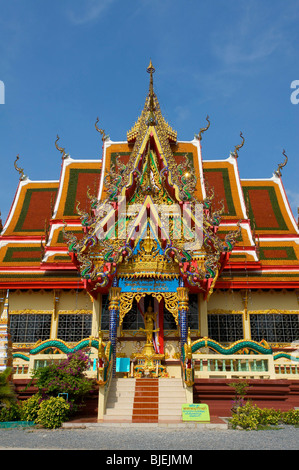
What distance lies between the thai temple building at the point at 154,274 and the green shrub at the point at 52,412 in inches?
33.6

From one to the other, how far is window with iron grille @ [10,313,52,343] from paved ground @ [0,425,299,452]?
6.61 metres

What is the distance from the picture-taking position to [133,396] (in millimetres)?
10531

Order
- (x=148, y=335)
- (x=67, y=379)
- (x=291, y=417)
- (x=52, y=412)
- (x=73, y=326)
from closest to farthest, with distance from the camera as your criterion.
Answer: (x=52, y=412) → (x=291, y=417) → (x=67, y=379) → (x=148, y=335) → (x=73, y=326)

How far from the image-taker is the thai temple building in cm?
1188

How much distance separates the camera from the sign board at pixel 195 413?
924cm

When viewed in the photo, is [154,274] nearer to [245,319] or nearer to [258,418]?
[245,319]

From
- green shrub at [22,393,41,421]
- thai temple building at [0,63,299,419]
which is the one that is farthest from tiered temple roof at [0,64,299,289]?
green shrub at [22,393,41,421]

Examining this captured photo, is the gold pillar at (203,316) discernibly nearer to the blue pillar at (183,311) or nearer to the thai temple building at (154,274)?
the thai temple building at (154,274)

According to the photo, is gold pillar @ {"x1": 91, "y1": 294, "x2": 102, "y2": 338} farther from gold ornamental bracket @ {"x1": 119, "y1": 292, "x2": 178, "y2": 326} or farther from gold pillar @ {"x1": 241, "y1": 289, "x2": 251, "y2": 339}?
gold pillar @ {"x1": 241, "y1": 289, "x2": 251, "y2": 339}

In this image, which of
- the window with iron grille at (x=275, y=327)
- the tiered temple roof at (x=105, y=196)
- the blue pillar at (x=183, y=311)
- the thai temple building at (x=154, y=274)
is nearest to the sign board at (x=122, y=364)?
the thai temple building at (x=154, y=274)

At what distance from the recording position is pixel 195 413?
9.31m

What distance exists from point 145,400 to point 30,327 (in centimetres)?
664

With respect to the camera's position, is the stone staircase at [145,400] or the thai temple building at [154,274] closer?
the stone staircase at [145,400]

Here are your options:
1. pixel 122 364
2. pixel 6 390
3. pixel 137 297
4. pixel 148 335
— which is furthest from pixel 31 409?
pixel 148 335
